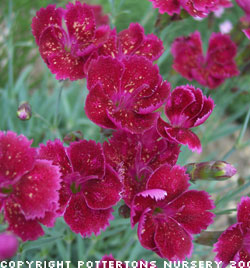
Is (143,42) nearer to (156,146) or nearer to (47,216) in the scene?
(156,146)

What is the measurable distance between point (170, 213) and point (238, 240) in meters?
0.15

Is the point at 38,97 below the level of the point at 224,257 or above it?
below

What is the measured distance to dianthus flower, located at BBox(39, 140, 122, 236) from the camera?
2.41 ft

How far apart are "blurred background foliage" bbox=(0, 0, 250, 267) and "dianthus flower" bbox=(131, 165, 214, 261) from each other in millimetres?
212

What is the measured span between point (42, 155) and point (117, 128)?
0.52 feet

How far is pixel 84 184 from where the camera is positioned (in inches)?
30.8

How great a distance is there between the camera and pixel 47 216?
0.67 meters

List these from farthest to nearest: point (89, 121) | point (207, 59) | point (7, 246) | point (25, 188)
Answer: point (89, 121) → point (207, 59) → point (25, 188) → point (7, 246)

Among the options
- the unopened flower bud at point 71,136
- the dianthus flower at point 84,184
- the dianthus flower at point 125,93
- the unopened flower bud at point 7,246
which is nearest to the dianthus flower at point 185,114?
the dianthus flower at point 125,93

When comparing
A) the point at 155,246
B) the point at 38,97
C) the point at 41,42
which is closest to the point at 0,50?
the point at 38,97

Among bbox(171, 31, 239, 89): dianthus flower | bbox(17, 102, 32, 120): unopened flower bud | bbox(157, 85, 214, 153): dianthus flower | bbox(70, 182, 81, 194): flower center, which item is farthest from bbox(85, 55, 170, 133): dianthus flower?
bbox(171, 31, 239, 89): dianthus flower

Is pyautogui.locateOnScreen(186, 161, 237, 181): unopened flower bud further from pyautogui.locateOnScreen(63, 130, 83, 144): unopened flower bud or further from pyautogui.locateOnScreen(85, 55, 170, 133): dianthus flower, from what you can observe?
pyautogui.locateOnScreen(63, 130, 83, 144): unopened flower bud

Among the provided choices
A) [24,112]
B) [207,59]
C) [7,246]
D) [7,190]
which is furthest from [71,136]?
[207,59]

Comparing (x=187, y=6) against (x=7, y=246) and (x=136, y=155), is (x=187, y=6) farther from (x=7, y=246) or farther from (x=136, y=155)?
(x=7, y=246)
